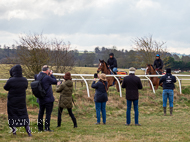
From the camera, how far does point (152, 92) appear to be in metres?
15.2

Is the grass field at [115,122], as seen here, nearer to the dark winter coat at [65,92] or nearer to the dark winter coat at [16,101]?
the dark winter coat at [16,101]

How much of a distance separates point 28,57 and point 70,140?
12.2 metres

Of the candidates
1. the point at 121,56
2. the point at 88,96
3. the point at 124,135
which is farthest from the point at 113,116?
the point at 121,56

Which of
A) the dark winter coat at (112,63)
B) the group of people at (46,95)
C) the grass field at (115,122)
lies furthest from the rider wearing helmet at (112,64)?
the group of people at (46,95)

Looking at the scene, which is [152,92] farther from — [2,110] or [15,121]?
[15,121]

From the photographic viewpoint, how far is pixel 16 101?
247 inches

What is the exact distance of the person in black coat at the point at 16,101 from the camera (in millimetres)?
6230

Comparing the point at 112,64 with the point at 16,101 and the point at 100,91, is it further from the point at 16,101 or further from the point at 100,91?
the point at 16,101

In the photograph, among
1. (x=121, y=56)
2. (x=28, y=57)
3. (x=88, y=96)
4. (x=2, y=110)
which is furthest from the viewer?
(x=121, y=56)

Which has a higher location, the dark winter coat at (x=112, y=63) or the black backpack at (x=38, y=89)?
the dark winter coat at (x=112, y=63)

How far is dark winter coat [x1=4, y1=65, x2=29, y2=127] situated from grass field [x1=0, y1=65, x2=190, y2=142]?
1.22 ft

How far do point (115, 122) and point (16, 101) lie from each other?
159 inches

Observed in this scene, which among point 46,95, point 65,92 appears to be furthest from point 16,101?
point 65,92

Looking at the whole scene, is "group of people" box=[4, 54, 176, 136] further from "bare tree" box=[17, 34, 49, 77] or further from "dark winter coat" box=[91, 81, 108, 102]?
"bare tree" box=[17, 34, 49, 77]
